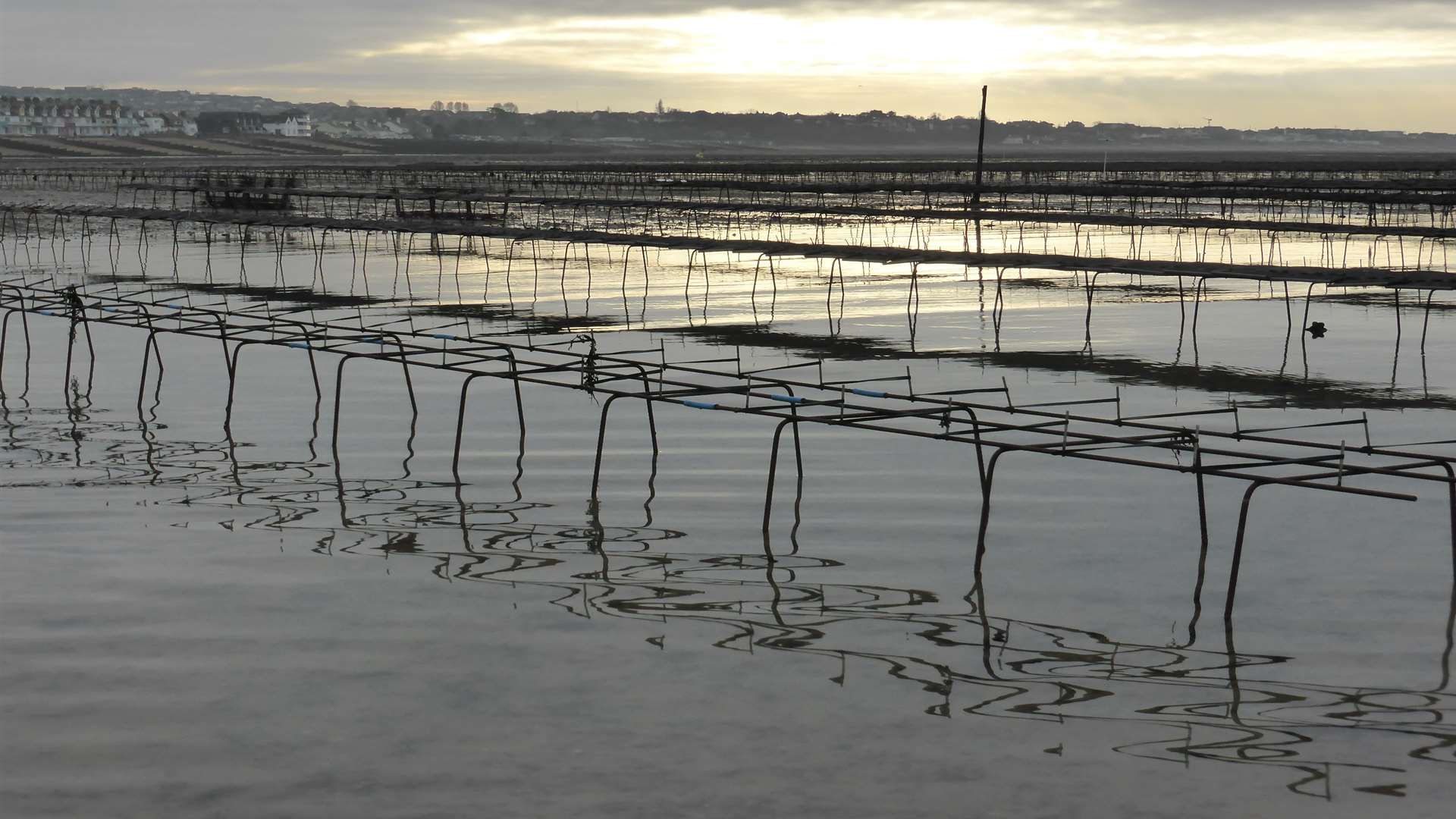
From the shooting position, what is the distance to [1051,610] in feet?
43.2

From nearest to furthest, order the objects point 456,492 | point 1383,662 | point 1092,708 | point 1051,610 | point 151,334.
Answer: point 1092,708 < point 1383,662 < point 1051,610 < point 456,492 < point 151,334

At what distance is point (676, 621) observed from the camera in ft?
42.6

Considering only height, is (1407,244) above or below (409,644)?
above

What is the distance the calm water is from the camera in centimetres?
991

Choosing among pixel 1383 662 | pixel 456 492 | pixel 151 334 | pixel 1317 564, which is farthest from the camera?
pixel 151 334

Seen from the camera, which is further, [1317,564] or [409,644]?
[1317,564]

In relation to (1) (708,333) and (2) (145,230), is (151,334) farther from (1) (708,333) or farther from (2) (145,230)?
(2) (145,230)

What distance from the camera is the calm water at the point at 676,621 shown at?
9.91 m

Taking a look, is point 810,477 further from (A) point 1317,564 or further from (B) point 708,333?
(B) point 708,333

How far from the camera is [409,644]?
12469mm

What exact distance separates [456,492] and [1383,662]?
10.3 m

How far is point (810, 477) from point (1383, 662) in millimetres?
7771

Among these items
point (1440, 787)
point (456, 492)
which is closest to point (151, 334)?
point (456, 492)

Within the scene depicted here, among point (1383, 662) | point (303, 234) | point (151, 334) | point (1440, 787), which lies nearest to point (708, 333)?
point (151, 334)
